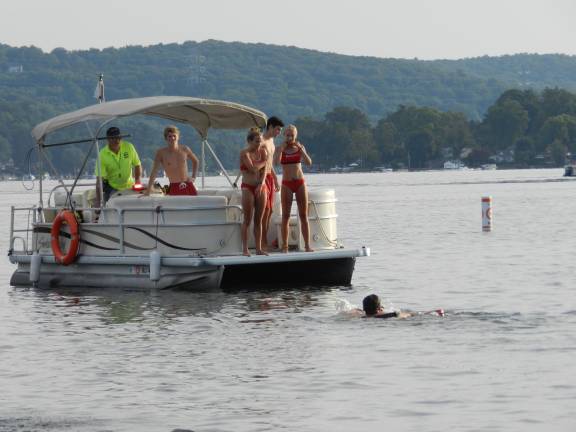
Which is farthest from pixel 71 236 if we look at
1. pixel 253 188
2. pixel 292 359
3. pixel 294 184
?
pixel 292 359

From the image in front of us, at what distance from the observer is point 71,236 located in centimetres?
2120

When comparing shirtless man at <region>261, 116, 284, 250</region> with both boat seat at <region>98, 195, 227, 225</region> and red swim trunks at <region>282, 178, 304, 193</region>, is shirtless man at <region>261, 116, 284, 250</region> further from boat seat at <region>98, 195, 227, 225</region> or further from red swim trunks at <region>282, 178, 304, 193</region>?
boat seat at <region>98, 195, 227, 225</region>

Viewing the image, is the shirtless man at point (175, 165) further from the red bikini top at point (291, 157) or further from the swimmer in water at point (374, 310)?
the swimmer in water at point (374, 310)

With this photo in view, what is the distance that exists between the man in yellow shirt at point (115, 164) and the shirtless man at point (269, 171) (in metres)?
2.19

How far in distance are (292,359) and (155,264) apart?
6162mm

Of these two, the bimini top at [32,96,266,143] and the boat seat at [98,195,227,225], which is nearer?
the boat seat at [98,195,227,225]

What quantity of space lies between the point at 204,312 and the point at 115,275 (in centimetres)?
281

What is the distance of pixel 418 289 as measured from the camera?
2270cm

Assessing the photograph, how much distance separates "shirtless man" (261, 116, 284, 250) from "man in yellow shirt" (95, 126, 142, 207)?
2191 mm

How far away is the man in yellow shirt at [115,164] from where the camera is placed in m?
21.3

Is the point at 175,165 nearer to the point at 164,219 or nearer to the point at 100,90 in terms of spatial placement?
the point at 164,219

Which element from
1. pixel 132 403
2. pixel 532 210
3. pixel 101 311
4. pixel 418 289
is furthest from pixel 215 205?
pixel 532 210

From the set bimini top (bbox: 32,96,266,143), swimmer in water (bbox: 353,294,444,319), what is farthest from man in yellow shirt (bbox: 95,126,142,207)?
swimmer in water (bbox: 353,294,444,319)

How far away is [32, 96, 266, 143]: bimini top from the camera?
21062 mm
